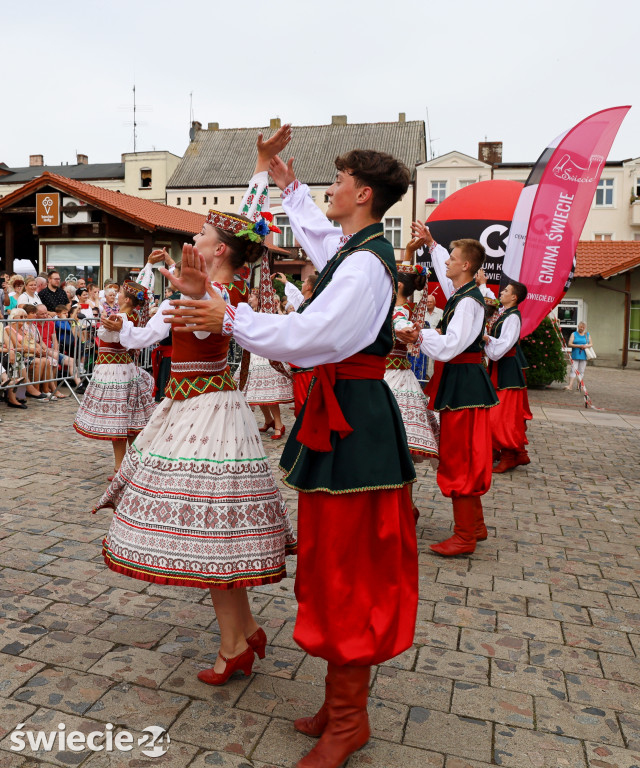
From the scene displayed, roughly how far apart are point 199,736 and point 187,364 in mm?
1447

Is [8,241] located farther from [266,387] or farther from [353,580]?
[353,580]

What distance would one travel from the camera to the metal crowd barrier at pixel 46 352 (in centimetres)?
983

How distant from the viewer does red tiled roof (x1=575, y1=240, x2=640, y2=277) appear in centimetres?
2413

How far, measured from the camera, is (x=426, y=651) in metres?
3.30

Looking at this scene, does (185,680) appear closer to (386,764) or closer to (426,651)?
(386,764)

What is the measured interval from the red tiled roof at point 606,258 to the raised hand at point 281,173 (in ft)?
75.7

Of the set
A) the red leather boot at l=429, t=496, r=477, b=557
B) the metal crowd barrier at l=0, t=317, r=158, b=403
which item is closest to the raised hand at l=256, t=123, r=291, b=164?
the red leather boot at l=429, t=496, r=477, b=557

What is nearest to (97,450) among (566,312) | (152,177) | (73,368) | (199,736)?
(73,368)

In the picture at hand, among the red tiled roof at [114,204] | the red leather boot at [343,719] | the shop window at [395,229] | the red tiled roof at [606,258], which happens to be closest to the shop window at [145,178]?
the shop window at [395,229]

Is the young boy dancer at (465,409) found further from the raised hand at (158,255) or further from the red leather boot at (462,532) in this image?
the raised hand at (158,255)

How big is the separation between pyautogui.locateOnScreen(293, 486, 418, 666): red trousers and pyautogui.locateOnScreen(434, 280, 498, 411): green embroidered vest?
227cm

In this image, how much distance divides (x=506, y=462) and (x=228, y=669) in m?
5.15

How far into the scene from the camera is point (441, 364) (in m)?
4.90

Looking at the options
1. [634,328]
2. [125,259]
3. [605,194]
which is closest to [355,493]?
[125,259]
